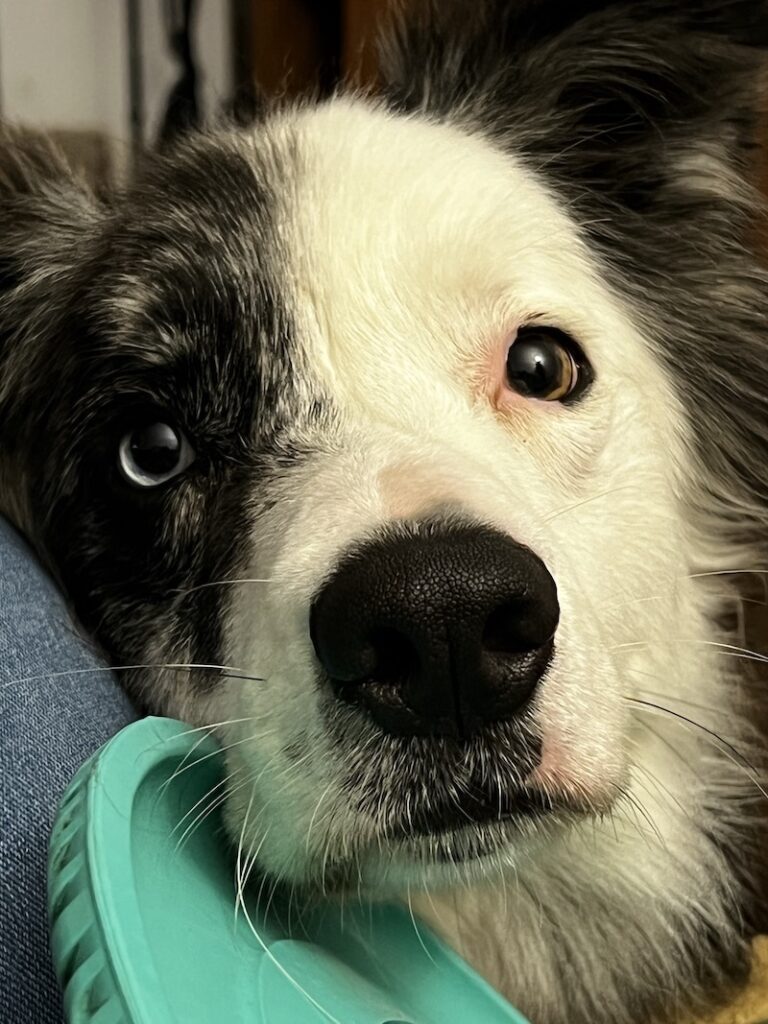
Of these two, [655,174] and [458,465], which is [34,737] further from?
[655,174]

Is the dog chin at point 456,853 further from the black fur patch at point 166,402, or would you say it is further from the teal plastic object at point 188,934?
the black fur patch at point 166,402

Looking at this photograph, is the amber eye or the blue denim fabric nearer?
the blue denim fabric

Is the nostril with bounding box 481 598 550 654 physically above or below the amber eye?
below

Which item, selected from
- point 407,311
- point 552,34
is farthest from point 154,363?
point 552,34

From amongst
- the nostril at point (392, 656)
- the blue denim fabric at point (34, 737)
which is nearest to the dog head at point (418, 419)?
the nostril at point (392, 656)

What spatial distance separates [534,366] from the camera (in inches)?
46.2

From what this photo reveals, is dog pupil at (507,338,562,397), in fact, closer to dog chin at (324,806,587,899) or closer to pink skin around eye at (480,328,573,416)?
pink skin around eye at (480,328,573,416)

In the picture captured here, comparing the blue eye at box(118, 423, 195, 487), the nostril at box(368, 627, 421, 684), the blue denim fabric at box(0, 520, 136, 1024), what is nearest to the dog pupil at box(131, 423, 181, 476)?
the blue eye at box(118, 423, 195, 487)

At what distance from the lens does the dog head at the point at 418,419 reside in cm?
81

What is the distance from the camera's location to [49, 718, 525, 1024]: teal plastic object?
582mm

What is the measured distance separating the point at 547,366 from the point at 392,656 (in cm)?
53

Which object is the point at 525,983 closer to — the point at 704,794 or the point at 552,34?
the point at 704,794

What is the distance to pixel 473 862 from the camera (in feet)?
2.79

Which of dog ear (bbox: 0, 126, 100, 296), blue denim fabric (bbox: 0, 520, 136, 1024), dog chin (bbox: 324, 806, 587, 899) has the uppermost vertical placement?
dog ear (bbox: 0, 126, 100, 296)
